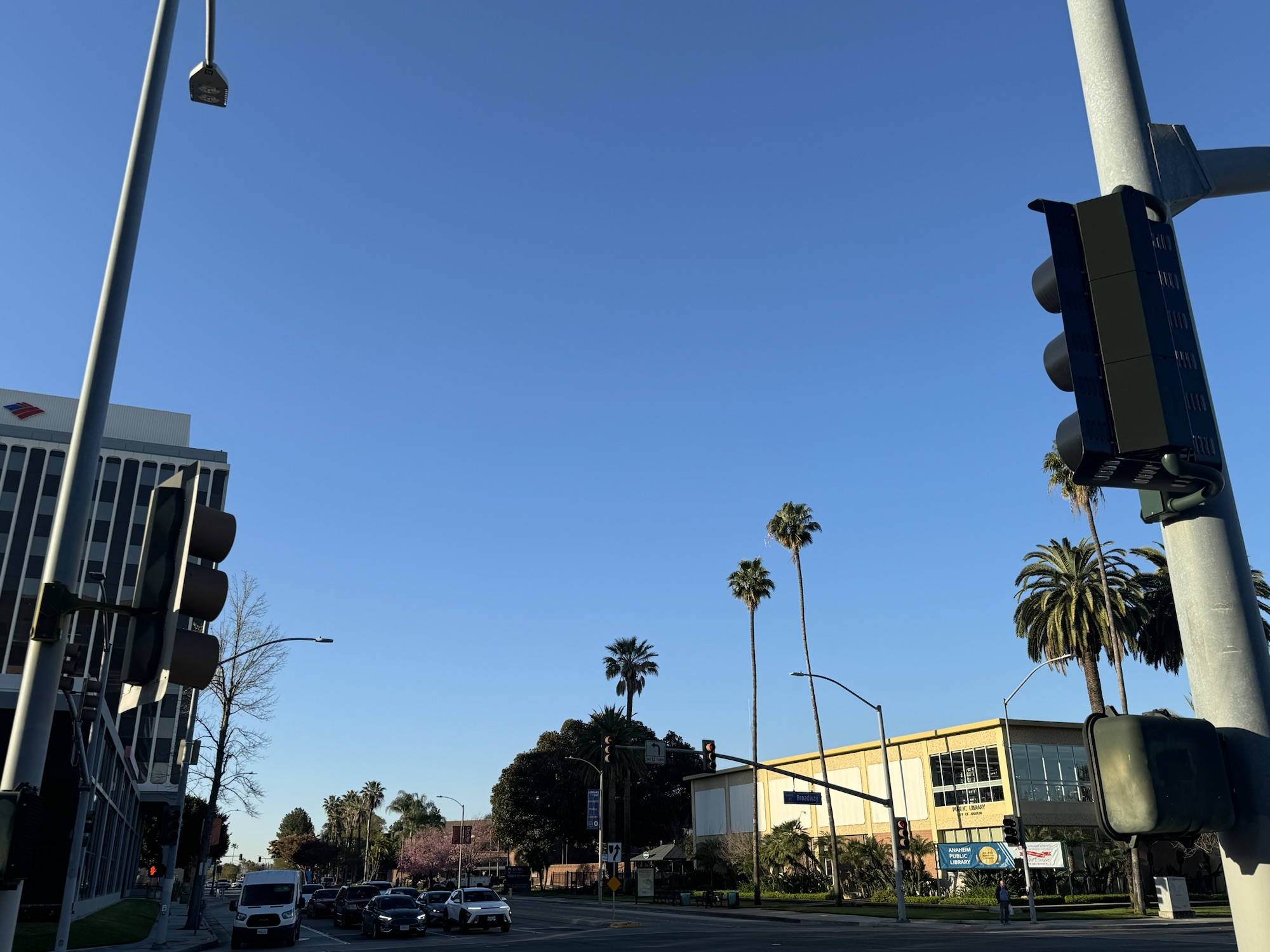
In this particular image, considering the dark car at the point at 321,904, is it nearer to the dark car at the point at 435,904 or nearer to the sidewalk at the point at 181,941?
the sidewalk at the point at 181,941

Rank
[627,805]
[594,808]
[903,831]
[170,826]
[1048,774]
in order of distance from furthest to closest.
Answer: [627,805] < [594,808] < [1048,774] < [903,831] < [170,826]

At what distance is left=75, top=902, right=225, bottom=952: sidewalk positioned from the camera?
2964 centimetres

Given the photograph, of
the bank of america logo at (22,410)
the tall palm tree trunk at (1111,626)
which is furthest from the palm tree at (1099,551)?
the bank of america logo at (22,410)

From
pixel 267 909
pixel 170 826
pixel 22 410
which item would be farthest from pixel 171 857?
pixel 22 410

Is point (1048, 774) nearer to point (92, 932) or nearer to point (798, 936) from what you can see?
point (798, 936)

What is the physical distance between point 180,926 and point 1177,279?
53437 millimetres

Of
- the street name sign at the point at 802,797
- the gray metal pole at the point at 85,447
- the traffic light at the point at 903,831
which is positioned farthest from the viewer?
the street name sign at the point at 802,797

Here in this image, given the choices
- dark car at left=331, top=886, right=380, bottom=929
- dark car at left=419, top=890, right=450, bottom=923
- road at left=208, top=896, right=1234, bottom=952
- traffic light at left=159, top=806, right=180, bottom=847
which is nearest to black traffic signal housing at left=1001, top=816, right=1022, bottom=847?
road at left=208, top=896, right=1234, bottom=952

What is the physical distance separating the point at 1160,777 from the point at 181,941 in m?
39.8

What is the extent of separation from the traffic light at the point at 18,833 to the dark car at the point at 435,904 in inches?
1690

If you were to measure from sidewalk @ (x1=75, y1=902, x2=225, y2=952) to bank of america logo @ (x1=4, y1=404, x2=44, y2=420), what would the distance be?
6788 centimetres

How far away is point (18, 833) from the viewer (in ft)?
15.7

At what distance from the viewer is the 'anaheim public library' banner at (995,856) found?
154ft

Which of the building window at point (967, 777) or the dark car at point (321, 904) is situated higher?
the building window at point (967, 777)
